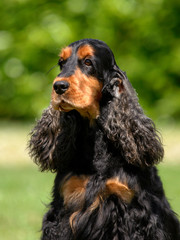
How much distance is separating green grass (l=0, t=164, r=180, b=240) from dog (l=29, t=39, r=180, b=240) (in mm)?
561

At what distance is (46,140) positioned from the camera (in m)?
4.53

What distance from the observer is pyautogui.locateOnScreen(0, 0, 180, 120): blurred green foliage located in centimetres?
1424

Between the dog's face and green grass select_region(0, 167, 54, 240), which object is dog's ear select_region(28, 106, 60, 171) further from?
green grass select_region(0, 167, 54, 240)

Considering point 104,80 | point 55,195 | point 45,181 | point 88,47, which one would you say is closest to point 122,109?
point 104,80

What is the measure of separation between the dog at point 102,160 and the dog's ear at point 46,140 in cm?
A: 2

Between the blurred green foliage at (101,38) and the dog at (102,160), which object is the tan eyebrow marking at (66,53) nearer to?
the dog at (102,160)

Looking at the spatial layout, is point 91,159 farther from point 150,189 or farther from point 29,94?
point 29,94

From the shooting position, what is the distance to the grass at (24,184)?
5.86 metres

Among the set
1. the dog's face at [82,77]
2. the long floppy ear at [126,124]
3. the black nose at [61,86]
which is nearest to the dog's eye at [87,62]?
the dog's face at [82,77]

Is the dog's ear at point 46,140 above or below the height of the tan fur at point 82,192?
above

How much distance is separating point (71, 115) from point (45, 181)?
15.5 feet

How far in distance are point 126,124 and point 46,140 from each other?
0.71 m

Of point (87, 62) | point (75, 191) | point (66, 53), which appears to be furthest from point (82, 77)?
point (75, 191)

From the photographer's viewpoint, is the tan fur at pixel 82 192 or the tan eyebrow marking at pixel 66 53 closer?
the tan fur at pixel 82 192
